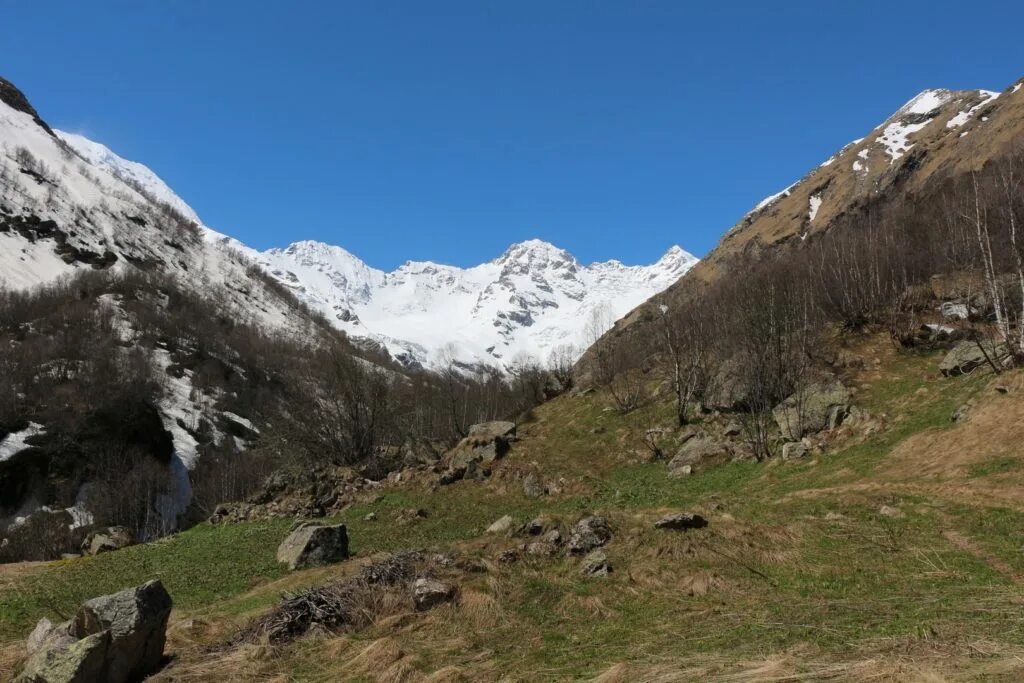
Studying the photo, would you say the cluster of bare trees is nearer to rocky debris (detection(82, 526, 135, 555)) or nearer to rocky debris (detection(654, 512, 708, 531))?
rocky debris (detection(654, 512, 708, 531))

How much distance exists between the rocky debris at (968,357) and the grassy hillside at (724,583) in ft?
3.75

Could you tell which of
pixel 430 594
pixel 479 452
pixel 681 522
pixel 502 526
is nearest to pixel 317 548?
pixel 502 526

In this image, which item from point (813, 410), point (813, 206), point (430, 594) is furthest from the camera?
point (813, 206)

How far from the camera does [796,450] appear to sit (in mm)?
24188

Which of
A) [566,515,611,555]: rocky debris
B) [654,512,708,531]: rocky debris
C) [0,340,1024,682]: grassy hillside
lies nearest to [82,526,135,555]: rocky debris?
[0,340,1024,682]: grassy hillside

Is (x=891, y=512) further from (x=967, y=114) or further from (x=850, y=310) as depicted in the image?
(x=967, y=114)

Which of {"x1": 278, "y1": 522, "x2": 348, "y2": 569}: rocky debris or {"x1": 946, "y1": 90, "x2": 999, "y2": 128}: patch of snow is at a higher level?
{"x1": 946, "y1": 90, "x2": 999, "y2": 128}: patch of snow

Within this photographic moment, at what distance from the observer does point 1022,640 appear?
670cm

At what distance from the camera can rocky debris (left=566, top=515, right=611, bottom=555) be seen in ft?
45.8

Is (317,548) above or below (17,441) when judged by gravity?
below

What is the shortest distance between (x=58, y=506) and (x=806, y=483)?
8312cm

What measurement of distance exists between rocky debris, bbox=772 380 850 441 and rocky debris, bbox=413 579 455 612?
19824mm

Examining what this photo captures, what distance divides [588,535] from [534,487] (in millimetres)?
13955

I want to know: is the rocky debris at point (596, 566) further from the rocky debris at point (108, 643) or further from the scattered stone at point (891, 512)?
the rocky debris at point (108, 643)
